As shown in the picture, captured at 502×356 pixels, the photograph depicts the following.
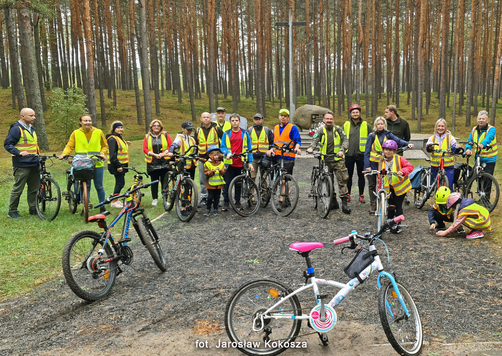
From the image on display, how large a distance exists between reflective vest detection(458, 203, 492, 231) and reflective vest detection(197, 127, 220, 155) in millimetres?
5270

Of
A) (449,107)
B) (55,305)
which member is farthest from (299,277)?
(449,107)

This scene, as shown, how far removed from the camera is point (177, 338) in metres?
3.33

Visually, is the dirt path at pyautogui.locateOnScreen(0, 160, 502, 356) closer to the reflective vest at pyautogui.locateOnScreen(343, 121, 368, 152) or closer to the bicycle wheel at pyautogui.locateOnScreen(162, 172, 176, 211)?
the bicycle wheel at pyautogui.locateOnScreen(162, 172, 176, 211)

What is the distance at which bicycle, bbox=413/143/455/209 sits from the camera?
308 inches

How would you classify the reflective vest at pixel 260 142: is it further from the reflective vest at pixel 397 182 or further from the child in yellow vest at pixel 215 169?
the reflective vest at pixel 397 182

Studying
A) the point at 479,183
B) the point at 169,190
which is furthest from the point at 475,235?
the point at 169,190

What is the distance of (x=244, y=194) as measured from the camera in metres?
8.10

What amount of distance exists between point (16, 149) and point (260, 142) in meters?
5.09

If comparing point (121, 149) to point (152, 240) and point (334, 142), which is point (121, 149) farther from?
point (334, 142)

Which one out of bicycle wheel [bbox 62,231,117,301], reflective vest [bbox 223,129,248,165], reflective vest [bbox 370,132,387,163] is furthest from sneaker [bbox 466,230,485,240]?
bicycle wheel [bbox 62,231,117,301]

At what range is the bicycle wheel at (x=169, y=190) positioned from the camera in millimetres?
8281

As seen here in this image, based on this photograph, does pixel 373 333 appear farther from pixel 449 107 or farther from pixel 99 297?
pixel 449 107

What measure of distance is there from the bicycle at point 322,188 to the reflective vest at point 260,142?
3.95 ft

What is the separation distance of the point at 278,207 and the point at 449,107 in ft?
122
